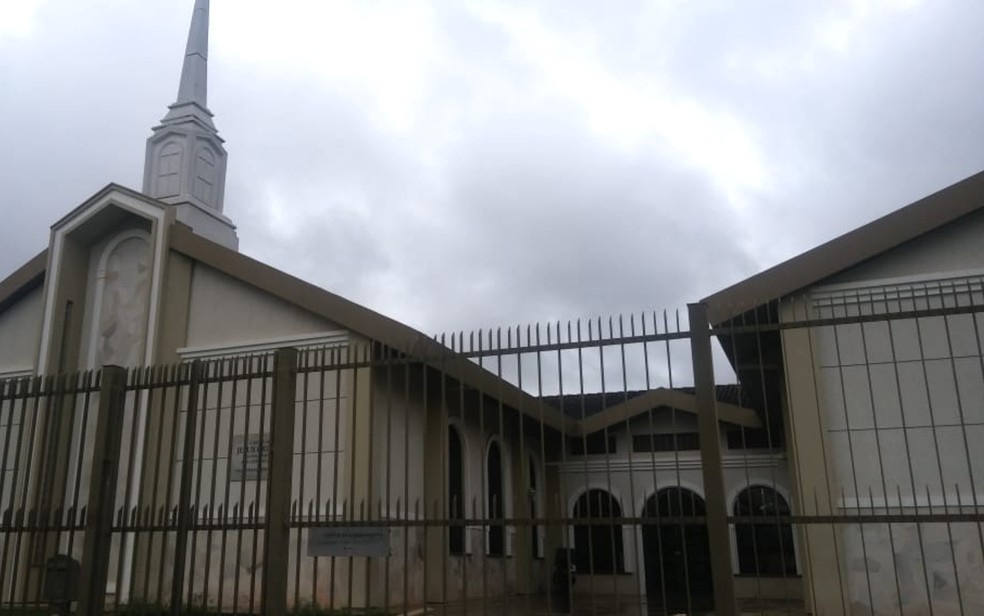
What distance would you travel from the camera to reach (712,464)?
569cm

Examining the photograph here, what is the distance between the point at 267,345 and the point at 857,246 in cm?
847

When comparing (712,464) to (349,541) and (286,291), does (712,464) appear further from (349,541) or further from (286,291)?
(286,291)

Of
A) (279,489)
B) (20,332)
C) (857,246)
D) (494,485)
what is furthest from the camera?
(494,485)

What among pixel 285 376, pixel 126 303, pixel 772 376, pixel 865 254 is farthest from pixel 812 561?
pixel 126 303

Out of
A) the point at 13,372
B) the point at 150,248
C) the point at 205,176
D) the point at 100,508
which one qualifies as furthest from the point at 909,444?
the point at 205,176

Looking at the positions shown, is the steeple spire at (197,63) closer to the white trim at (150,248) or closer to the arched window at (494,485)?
the white trim at (150,248)

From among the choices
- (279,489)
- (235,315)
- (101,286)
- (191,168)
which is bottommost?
(279,489)

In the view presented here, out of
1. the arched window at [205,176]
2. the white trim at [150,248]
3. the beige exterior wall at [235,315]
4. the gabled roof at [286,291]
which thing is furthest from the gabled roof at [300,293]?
the arched window at [205,176]

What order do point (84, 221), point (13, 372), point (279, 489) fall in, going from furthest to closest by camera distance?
point (13, 372), point (84, 221), point (279, 489)

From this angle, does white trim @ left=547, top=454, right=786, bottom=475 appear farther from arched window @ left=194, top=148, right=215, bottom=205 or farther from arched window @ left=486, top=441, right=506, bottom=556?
arched window @ left=194, top=148, right=215, bottom=205

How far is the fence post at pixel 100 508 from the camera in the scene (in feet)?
22.4

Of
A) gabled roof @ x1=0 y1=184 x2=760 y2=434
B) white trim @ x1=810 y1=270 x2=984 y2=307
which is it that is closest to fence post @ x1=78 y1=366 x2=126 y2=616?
gabled roof @ x1=0 y1=184 x2=760 y2=434

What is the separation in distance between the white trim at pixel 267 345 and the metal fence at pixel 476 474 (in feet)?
1.90

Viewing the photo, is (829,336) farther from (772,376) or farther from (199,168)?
(199,168)
